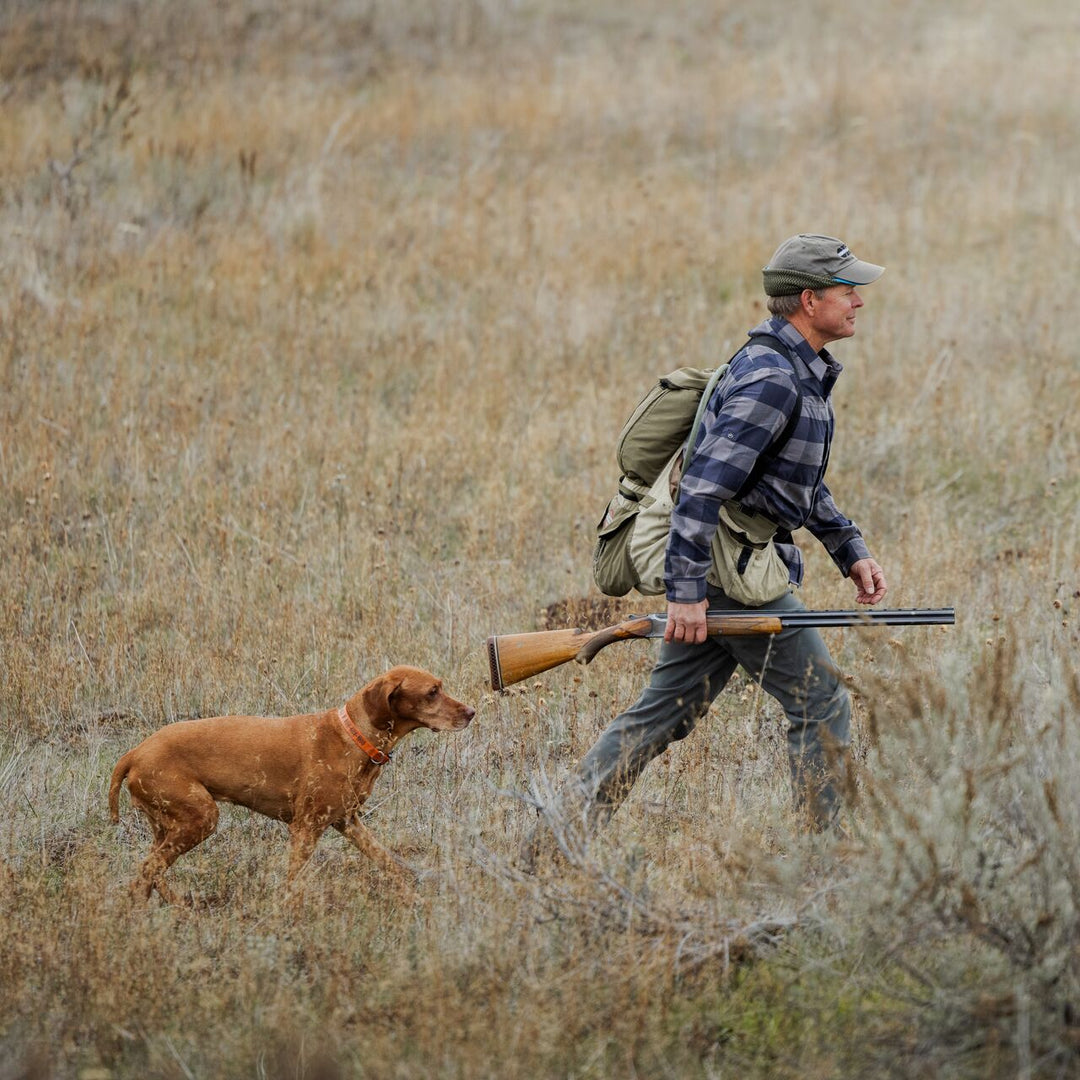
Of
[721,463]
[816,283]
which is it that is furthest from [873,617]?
[816,283]

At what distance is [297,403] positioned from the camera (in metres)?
7.77

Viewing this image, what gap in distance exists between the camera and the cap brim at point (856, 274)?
352 cm

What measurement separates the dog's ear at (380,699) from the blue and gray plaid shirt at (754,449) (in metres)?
1.00

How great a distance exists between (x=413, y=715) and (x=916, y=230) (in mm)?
7760

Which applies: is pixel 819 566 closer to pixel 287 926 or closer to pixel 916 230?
pixel 287 926

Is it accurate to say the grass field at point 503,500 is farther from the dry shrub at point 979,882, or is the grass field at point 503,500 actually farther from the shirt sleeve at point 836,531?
the shirt sleeve at point 836,531

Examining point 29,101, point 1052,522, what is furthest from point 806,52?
point 1052,522

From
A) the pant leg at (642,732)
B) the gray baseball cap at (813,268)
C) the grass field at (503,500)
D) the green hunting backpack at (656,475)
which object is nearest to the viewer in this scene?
the grass field at (503,500)

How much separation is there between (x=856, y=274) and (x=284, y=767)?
2.26 meters

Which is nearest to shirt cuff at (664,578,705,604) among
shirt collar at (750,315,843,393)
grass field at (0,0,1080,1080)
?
grass field at (0,0,1080,1080)

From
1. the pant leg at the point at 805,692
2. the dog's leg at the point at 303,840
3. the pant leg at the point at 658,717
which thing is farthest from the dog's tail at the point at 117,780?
the pant leg at the point at 805,692

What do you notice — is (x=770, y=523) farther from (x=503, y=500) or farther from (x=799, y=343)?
(x=503, y=500)

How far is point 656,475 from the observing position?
12.2 feet

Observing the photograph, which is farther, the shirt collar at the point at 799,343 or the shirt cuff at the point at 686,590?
the shirt collar at the point at 799,343
